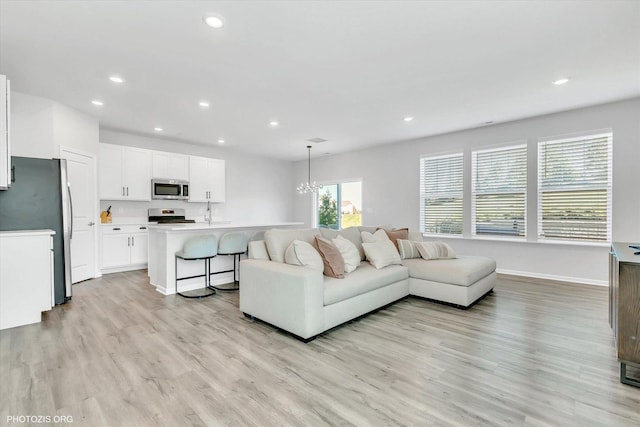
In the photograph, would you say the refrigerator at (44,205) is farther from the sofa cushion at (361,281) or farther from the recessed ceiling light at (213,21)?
the sofa cushion at (361,281)

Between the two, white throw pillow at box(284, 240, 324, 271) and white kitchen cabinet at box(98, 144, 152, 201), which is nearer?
white throw pillow at box(284, 240, 324, 271)

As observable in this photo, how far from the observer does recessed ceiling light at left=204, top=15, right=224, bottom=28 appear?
2.37 meters

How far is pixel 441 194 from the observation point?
6.14 metres

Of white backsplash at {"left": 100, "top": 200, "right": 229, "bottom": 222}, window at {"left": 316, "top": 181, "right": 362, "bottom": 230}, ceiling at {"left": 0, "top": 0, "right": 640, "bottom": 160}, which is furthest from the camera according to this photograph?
window at {"left": 316, "top": 181, "right": 362, "bottom": 230}

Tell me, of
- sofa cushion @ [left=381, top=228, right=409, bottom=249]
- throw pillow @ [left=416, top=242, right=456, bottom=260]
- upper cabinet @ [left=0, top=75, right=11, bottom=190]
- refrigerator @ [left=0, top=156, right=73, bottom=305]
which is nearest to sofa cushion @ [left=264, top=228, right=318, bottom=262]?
sofa cushion @ [left=381, top=228, right=409, bottom=249]

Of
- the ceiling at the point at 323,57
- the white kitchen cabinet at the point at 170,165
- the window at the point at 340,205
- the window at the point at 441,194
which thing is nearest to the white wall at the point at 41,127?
the ceiling at the point at 323,57

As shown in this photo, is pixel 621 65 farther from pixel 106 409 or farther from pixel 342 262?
pixel 106 409

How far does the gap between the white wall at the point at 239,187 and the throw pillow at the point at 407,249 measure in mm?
4892

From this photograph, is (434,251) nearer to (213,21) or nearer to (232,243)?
(232,243)

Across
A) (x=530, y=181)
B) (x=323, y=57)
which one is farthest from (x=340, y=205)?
(x=323, y=57)

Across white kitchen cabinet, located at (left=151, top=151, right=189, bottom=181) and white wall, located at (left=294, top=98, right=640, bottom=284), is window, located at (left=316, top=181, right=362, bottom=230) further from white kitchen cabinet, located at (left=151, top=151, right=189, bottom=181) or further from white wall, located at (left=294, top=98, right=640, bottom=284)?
white kitchen cabinet, located at (left=151, top=151, right=189, bottom=181)

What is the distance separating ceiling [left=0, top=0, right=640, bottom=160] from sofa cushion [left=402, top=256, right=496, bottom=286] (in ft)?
7.27

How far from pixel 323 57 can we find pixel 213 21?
42.0 inches

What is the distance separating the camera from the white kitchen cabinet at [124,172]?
5469 mm
